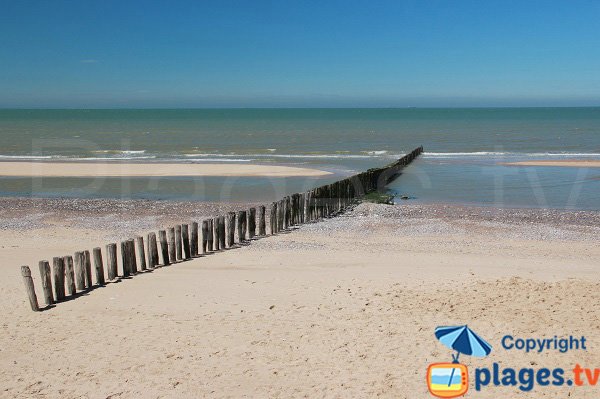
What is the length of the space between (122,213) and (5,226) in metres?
3.65

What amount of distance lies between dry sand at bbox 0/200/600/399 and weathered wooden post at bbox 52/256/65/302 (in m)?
0.24

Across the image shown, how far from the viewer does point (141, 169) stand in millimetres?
34156

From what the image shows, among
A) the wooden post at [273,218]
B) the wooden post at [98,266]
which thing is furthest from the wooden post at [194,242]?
the wooden post at [273,218]

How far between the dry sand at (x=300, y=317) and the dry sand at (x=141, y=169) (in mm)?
16113

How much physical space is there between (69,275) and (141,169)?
2403 centimetres

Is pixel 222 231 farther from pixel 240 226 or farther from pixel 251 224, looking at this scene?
pixel 251 224

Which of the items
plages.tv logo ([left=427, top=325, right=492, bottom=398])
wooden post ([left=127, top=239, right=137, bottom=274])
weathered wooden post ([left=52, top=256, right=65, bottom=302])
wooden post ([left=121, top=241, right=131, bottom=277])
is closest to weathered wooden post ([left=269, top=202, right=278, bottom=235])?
wooden post ([left=127, top=239, right=137, bottom=274])

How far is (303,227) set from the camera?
704 inches

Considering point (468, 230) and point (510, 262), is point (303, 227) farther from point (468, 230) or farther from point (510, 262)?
point (510, 262)

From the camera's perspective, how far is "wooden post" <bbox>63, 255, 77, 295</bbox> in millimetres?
10781

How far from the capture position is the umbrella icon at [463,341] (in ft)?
27.2

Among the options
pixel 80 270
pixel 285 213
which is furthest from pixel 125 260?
pixel 285 213

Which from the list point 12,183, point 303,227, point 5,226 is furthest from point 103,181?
point 303,227

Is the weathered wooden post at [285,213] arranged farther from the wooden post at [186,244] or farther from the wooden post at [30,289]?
the wooden post at [30,289]
